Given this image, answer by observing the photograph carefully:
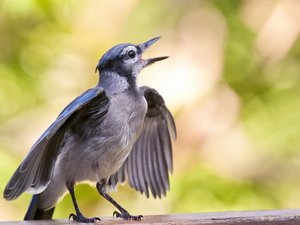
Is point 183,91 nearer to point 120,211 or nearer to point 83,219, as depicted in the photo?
point 120,211

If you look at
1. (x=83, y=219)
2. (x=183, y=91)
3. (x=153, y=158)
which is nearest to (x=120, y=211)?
(x=83, y=219)

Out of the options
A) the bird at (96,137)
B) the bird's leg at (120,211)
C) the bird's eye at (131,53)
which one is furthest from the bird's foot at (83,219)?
the bird's eye at (131,53)

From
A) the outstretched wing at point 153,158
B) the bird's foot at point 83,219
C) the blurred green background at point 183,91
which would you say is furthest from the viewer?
the blurred green background at point 183,91

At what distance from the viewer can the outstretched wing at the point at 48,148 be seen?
2.54 m

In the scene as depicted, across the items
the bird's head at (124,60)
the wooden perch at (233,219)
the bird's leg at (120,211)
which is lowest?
the wooden perch at (233,219)

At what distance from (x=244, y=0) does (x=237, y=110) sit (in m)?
0.59

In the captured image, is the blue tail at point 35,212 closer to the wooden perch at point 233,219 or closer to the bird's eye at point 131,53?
the wooden perch at point 233,219

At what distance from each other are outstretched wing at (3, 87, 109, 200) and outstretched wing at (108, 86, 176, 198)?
1.59 ft

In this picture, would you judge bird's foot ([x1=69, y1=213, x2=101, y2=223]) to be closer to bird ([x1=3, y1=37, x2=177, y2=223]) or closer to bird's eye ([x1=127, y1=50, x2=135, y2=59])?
bird ([x1=3, y1=37, x2=177, y2=223])

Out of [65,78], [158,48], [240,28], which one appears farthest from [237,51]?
[65,78]

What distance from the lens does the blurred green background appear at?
400cm

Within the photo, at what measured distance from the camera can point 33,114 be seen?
4012mm

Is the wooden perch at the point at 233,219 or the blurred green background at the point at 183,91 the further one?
the blurred green background at the point at 183,91

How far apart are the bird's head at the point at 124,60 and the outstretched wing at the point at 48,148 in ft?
Answer: 0.42
